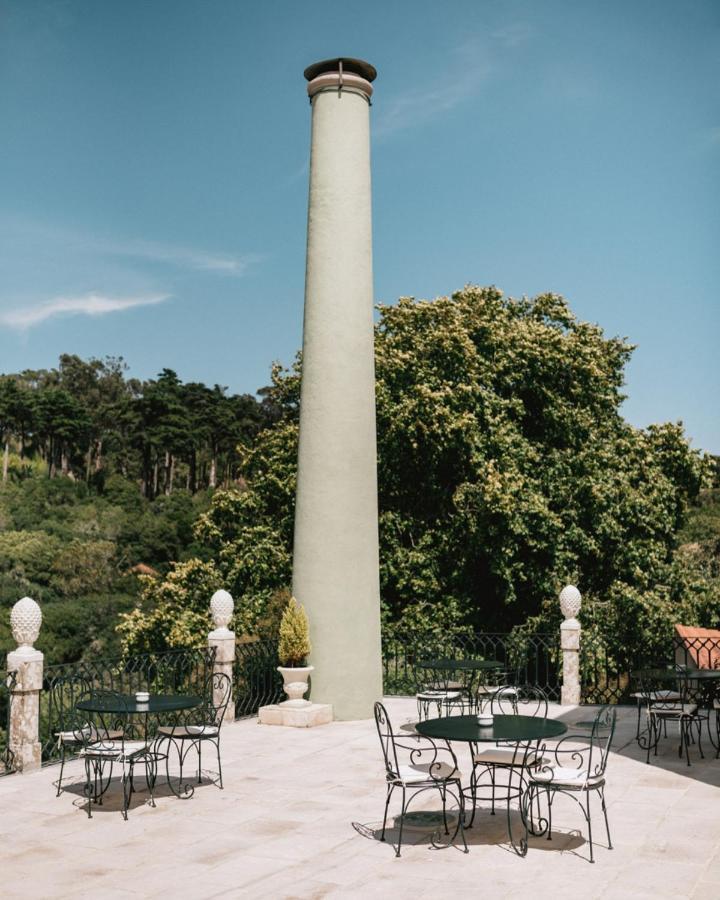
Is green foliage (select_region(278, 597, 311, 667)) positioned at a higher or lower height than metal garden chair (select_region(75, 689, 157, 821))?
higher

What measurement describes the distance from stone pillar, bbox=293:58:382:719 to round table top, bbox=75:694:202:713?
444 centimetres

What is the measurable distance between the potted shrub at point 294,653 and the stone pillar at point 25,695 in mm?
3699

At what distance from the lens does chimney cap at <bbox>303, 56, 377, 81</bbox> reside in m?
13.5

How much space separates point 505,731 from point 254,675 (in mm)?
7478

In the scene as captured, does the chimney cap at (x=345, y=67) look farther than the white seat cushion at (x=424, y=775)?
Yes

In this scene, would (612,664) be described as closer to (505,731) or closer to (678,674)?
(678,674)

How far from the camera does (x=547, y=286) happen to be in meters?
22.7

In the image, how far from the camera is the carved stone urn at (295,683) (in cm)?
1233

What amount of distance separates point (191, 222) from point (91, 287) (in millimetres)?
16332

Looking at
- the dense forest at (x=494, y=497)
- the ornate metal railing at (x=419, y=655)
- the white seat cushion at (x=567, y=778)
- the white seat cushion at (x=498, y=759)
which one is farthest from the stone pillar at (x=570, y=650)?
the white seat cushion at (x=567, y=778)

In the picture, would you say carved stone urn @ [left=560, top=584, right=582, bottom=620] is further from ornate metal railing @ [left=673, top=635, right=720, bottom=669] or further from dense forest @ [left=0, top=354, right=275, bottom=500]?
dense forest @ [left=0, top=354, right=275, bottom=500]

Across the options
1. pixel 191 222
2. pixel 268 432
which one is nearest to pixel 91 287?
pixel 191 222

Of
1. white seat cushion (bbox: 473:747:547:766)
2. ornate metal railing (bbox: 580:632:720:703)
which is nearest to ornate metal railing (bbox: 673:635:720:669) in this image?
ornate metal railing (bbox: 580:632:720:703)

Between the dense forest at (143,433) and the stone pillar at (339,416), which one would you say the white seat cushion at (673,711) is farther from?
the dense forest at (143,433)
